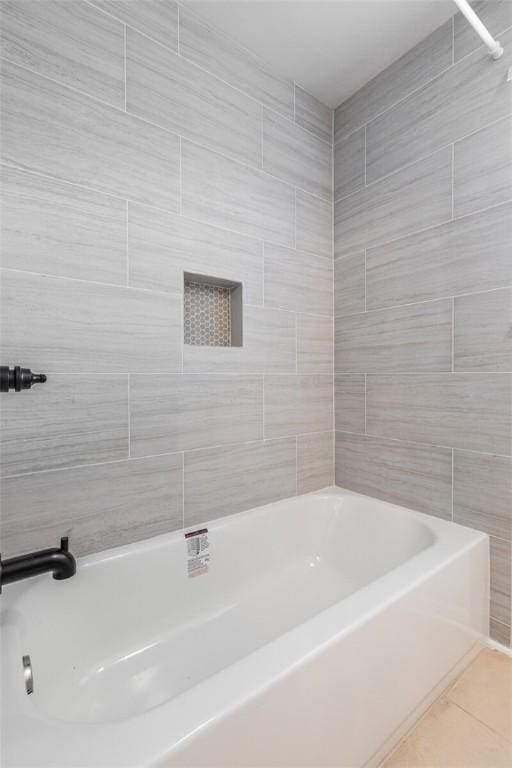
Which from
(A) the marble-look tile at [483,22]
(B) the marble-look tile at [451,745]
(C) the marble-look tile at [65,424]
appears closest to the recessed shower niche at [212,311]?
(C) the marble-look tile at [65,424]

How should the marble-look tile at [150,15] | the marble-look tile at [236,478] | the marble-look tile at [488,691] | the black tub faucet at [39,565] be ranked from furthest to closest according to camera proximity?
1. the marble-look tile at [236,478]
2. the marble-look tile at [150,15]
3. the marble-look tile at [488,691]
4. the black tub faucet at [39,565]

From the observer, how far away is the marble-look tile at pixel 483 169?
51.8 inches

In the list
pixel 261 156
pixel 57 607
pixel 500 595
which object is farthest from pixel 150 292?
pixel 500 595

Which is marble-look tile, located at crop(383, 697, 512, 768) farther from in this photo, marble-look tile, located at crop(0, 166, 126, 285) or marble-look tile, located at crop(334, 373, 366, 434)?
marble-look tile, located at crop(0, 166, 126, 285)

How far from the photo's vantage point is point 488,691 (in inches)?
46.8

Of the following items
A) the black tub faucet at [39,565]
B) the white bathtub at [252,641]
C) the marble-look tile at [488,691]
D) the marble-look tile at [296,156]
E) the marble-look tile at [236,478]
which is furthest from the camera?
the marble-look tile at [296,156]

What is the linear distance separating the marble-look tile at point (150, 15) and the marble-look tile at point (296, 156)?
482 mm

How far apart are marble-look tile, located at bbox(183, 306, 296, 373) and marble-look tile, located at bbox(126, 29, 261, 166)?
71 centimetres

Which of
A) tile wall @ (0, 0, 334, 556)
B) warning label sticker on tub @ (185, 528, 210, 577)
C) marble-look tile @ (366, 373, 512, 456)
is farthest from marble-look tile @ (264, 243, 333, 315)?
warning label sticker on tub @ (185, 528, 210, 577)

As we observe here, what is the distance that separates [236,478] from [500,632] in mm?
1167

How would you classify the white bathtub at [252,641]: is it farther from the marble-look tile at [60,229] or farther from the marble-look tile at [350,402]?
the marble-look tile at [60,229]

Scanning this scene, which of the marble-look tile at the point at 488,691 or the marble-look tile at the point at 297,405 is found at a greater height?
the marble-look tile at the point at 297,405

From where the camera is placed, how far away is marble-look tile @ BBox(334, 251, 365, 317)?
1.84m

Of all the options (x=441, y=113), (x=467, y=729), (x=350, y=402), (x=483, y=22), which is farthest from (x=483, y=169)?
(x=467, y=729)
